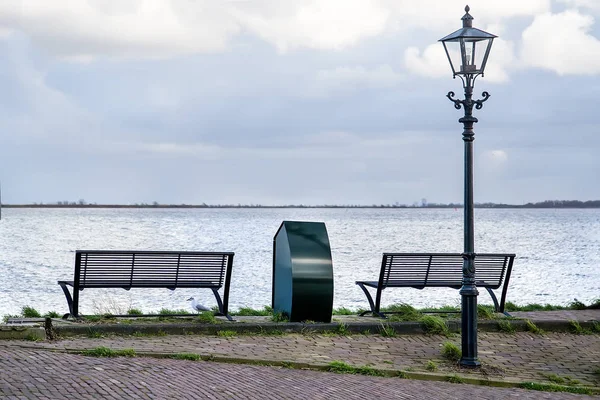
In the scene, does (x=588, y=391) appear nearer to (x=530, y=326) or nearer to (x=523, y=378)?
(x=523, y=378)

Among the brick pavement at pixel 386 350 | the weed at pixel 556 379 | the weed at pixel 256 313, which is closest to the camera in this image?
the weed at pixel 556 379

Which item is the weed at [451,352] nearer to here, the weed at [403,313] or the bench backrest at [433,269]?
the weed at [403,313]

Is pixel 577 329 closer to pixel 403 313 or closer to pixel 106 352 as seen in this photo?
pixel 403 313

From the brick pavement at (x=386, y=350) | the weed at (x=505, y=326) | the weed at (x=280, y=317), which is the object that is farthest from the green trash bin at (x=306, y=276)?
the weed at (x=505, y=326)

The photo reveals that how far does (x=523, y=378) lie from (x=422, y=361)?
1.15 m

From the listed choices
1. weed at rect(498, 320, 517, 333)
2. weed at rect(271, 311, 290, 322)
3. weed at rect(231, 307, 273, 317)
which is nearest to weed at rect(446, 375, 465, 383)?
weed at rect(271, 311, 290, 322)

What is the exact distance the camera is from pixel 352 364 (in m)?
9.45

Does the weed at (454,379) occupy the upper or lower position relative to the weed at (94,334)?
lower

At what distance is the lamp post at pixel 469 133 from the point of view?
10.1m

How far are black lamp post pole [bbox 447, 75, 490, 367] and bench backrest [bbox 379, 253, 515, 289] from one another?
2.44 metres

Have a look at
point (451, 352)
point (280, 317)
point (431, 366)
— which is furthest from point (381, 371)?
point (280, 317)

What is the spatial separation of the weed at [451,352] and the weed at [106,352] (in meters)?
3.67

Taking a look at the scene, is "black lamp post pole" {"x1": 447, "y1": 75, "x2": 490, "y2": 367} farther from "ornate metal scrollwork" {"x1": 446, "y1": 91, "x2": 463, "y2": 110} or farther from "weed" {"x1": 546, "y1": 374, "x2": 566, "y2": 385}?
"weed" {"x1": 546, "y1": 374, "x2": 566, "y2": 385}

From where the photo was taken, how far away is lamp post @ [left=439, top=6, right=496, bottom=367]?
1005 centimetres
